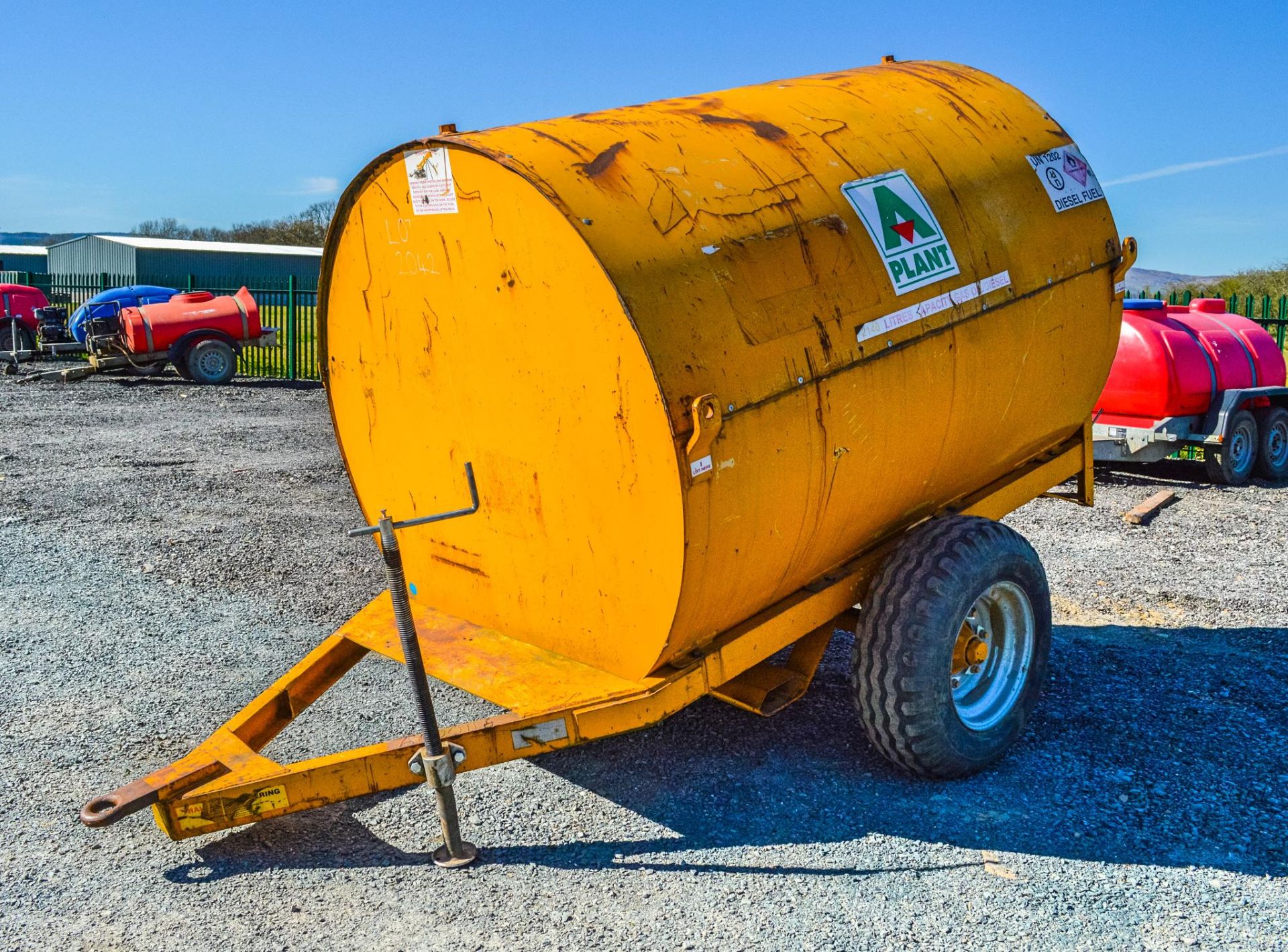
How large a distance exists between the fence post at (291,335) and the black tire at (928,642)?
1666 cm

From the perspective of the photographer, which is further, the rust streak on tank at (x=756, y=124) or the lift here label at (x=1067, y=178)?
the lift here label at (x=1067, y=178)

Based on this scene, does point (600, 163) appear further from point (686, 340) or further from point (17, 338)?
point (17, 338)

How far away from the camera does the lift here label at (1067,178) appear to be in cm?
462

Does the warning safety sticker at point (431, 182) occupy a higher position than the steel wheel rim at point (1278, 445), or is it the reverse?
the warning safety sticker at point (431, 182)

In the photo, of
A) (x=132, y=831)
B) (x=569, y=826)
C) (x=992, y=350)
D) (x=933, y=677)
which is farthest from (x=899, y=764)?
(x=132, y=831)

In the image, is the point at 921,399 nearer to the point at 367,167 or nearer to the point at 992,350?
the point at 992,350

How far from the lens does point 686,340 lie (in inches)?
123

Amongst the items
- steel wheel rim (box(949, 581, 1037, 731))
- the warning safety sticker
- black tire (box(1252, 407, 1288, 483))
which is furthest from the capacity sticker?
black tire (box(1252, 407, 1288, 483))

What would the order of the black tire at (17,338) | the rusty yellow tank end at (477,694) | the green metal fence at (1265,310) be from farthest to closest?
1. the black tire at (17,338)
2. the green metal fence at (1265,310)
3. the rusty yellow tank end at (477,694)

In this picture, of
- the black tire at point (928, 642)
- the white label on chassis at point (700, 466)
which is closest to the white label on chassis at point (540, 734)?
the white label on chassis at point (700, 466)

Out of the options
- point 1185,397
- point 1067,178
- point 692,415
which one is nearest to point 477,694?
Result: point 692,415

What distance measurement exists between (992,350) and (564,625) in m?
1.97

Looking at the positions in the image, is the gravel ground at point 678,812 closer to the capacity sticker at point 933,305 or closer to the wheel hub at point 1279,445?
the capacity sticker at point 933,305

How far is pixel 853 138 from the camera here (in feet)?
13.3
